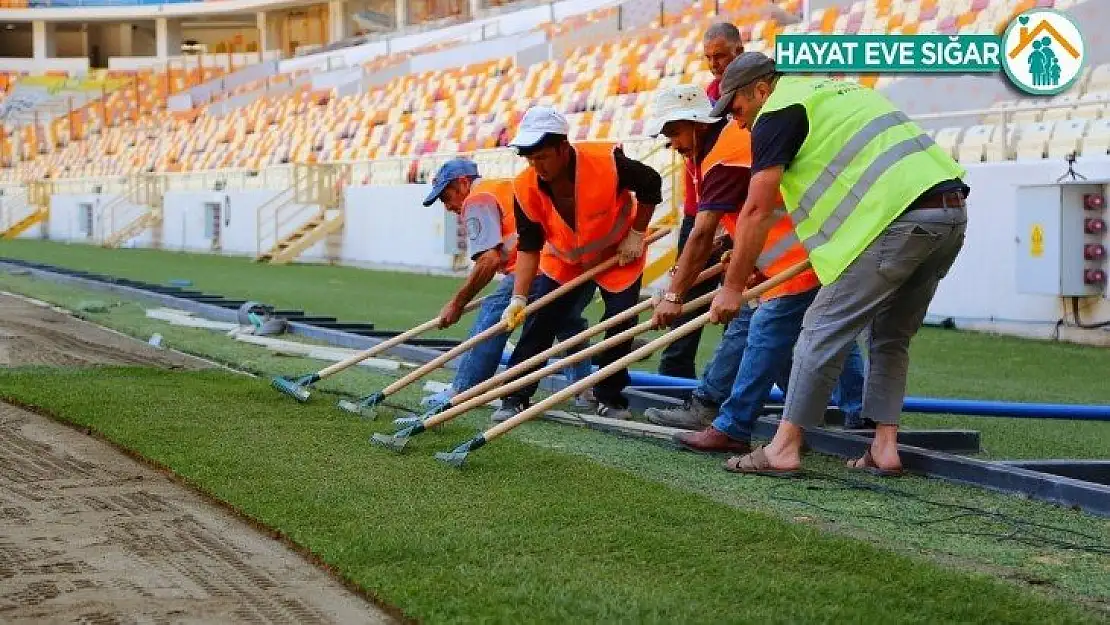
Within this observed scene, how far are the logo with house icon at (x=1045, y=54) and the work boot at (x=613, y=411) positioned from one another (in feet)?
33.2

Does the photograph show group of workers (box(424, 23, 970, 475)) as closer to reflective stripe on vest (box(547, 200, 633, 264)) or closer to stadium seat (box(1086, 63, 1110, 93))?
reflective stripe on vest (box(547, 200, 633, 264))

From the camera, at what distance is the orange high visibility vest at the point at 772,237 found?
5.90 m

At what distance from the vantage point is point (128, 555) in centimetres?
432

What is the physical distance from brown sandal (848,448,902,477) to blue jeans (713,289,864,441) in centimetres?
40

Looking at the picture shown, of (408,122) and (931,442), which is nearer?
(931,442)

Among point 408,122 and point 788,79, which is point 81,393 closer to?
point 788,79

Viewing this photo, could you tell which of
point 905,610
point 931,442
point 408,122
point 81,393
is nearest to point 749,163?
point 931,442

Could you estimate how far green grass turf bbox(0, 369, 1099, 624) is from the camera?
362 centimetres

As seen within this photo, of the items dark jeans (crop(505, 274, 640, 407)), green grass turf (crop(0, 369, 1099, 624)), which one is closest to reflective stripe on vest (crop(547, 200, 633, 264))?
dark jeans (crop(505, 274, 640, 407))

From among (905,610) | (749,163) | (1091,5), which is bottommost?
(905,610)

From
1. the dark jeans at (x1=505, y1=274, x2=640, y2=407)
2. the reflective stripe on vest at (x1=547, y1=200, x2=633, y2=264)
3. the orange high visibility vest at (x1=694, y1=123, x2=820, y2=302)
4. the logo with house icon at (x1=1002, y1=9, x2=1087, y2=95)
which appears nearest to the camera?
the orange high visibility vest at (x1=694, y1=123, x2=820, y2=302)

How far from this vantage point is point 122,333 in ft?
40.7

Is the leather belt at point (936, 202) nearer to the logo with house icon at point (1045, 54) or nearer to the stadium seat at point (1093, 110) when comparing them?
the stadium seat at point (1093, 110)

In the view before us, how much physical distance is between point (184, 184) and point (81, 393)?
30.8 m
